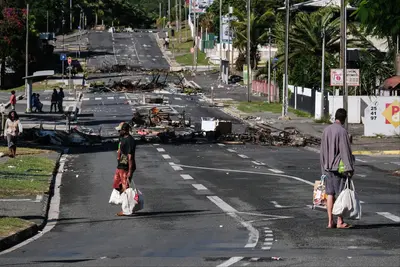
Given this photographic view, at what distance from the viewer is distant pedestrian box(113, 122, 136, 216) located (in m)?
18.7

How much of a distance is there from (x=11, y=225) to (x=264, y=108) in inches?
2130

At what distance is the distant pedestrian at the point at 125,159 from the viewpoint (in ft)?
61.4

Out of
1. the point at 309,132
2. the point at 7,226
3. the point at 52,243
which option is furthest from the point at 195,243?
the point at 309,132

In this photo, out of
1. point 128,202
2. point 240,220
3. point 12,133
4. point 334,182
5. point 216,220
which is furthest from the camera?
point 12,133

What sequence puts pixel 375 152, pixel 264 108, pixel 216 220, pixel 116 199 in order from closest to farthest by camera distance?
pixel 216 220 → pixel 116 199 → pixel 375 152 → pixel 264 108

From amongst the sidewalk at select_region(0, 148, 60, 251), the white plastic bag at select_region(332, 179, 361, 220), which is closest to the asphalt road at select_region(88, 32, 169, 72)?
the sidewalk at select_region(0, 148, 60, 251)

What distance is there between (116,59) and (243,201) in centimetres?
10500

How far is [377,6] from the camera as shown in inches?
830

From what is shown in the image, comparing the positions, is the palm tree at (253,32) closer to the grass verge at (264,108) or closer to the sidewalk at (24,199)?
the grass verge at (264,108)

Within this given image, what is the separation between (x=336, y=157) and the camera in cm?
1523

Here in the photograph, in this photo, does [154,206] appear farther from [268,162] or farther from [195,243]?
[268,162]

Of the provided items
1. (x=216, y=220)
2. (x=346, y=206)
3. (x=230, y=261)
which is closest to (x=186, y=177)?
(x=216, y=220)

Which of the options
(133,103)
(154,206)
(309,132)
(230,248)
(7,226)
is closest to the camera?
(230,248)

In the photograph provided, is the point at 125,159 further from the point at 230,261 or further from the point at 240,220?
the point at 230,261
